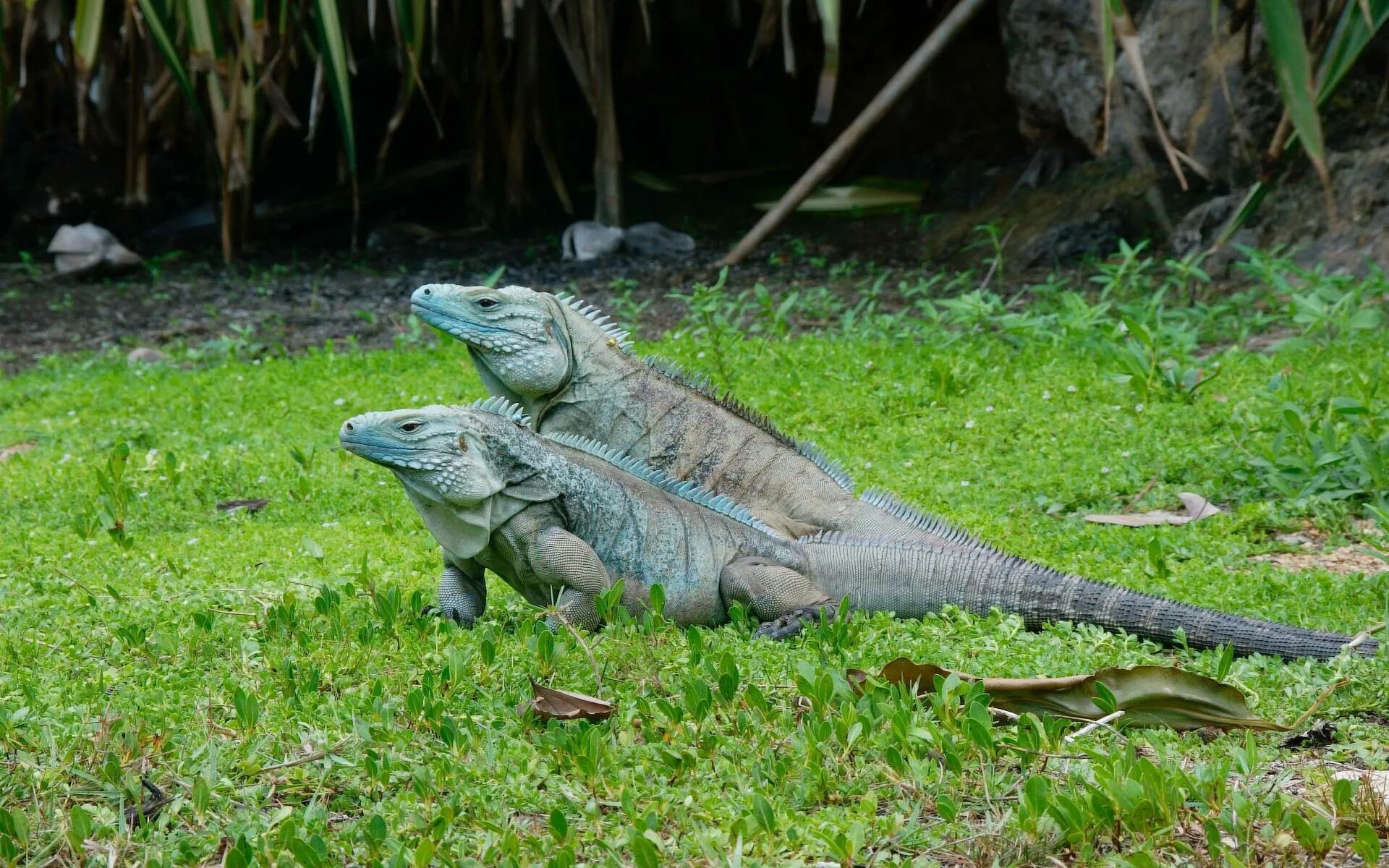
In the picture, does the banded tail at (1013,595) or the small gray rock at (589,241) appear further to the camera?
the small gray rock at (589,241)

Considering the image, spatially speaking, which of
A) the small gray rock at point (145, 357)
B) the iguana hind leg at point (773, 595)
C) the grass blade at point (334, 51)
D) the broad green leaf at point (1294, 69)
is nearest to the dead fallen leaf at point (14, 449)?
the small gray rock at point (145, 357)

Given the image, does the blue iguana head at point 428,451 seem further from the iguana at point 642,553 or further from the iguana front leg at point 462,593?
the iguana front leg at point 462,593

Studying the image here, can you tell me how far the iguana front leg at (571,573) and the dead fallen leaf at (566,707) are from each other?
2.36ft

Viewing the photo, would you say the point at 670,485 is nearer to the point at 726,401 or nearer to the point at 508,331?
the point at 726,401

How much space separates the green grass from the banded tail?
10 cm

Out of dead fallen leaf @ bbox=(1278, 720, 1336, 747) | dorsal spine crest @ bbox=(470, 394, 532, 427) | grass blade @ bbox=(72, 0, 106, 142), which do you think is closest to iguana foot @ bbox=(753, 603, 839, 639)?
dorsal spine crest @ bbox=(470, 394, 532, 427)

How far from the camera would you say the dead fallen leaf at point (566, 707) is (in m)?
3.22

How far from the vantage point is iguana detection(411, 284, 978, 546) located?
4.91 metres

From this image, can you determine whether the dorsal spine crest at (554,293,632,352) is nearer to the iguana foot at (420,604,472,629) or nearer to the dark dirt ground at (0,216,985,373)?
the iguana foot at (420,604,472,629)

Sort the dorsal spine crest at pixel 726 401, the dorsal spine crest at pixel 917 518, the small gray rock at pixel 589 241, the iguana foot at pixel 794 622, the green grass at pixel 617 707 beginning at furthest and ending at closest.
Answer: the small gray rock at pixel 589 241 < the dorsal spine crest at pixel 726 401 < the dorsal spine crest at pixel 917 518 < the iguana foot at pixel 794 622 < the green grass at pixel 617 707

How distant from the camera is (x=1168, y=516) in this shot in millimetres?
5426

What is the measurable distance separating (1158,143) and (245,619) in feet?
24.8

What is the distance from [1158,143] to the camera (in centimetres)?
975

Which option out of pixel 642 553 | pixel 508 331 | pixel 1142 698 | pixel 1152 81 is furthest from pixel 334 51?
pixel 1142 698
